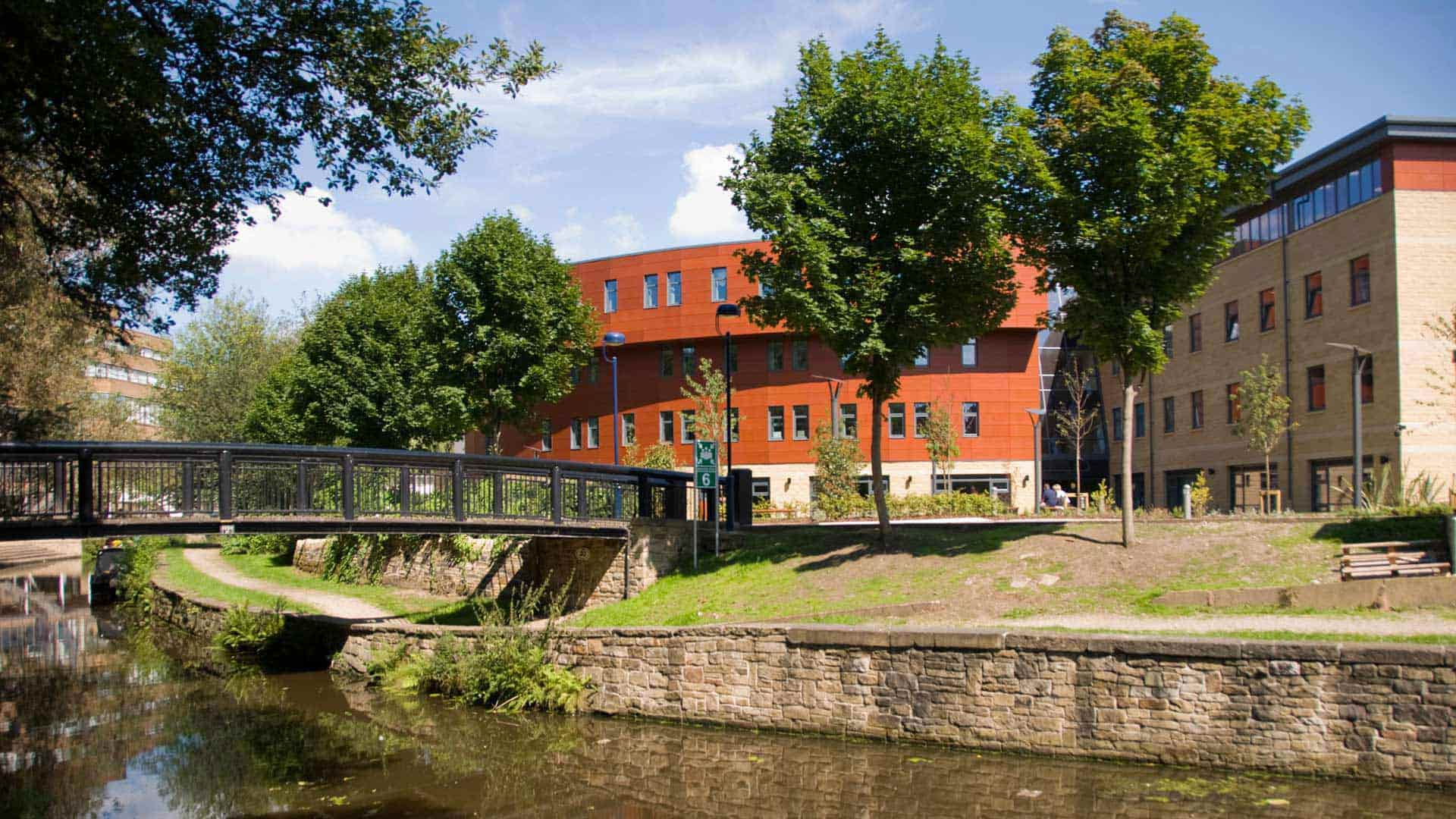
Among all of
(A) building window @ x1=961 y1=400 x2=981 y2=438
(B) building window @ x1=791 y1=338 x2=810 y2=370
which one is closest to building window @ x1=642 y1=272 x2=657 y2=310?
(B) building window @ x1=791 y1=338 x2=810 y2=370

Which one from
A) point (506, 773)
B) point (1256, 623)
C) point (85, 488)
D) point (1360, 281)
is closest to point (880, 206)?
point (1256, 623)

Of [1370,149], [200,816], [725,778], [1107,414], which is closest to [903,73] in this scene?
[725,778]

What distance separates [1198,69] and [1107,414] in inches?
1613

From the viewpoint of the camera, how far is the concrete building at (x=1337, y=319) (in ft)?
114

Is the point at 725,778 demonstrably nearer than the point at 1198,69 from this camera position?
Yes

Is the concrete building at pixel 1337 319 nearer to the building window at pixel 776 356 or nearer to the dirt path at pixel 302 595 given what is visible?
the building window at pixel 776 356

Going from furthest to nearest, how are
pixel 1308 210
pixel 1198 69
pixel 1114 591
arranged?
pixel 1308 210 < pixel 1198 69 < pixel 1114 591

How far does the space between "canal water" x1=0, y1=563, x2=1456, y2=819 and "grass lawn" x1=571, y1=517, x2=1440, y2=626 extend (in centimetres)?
298

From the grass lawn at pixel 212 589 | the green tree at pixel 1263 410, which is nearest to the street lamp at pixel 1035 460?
the green tree at pixel 1263 410

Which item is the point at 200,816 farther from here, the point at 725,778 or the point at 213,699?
the point at 213,699

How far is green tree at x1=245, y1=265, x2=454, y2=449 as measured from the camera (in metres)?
40.4

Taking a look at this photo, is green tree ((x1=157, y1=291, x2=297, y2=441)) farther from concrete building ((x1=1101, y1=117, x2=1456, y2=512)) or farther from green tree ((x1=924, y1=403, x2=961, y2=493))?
concrete building ((x1=1101, y1=117, x2=1456, y2=512))

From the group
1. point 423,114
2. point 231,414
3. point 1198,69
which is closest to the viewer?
point 423,114

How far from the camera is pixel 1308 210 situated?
40219 millimetres
